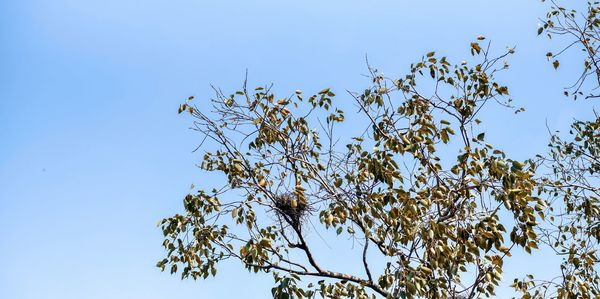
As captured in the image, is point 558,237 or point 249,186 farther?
point 558,237

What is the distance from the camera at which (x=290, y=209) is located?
25.7 ft

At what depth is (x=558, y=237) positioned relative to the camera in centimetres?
971

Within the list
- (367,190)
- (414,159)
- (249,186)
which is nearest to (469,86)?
(414,159)

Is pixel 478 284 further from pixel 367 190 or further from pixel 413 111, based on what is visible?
pixel 413 111

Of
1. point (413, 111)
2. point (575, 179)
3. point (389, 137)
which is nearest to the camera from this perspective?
point (389, 137)

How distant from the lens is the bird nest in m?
7.79

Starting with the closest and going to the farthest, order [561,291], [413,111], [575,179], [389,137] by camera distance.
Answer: [561,291], [389,137], [413,111], [575,179]

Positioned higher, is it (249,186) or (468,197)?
(249,186)

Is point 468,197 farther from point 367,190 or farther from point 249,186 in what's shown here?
point 249,186

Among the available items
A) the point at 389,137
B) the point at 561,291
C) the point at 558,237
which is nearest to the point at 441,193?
the point at 389,137

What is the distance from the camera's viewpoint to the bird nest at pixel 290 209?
25.5 feet

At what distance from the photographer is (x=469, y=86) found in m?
7.76

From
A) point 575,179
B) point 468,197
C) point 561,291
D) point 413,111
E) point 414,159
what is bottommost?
point 561,291

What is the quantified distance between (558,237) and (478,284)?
355cm
